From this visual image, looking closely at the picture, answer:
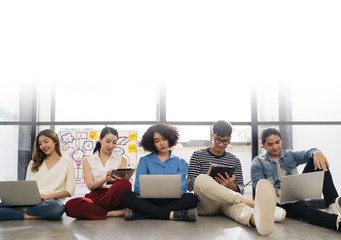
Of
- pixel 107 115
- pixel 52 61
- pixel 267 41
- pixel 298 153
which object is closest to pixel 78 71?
pixel 52 61

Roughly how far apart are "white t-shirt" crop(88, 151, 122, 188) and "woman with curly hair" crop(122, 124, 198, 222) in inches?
11.5

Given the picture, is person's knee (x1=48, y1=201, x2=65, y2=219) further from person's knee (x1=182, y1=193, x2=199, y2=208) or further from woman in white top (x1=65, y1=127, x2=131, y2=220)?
person's knee (x1=182, y1=193, x2=199, y2=208)

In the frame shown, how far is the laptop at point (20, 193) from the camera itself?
2393mm

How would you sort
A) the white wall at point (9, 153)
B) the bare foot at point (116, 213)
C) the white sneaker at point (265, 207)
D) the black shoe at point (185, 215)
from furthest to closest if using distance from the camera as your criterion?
the white wall at point (9, 153)
the bare foot at point (116, 213)
the black shoe at point (185, 215)
the white sneaker at point (265, 207)

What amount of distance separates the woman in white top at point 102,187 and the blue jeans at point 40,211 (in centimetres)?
8

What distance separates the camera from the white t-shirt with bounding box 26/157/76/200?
272 cm

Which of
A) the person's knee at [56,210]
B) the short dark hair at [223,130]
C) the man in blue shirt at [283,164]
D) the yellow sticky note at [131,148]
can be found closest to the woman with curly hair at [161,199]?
the short dark hair at [223,130]

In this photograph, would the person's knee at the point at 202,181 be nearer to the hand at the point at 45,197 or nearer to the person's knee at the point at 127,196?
the person's knee at the point at 127,196

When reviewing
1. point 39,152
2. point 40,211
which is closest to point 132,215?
point 40,211

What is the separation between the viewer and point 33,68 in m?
4.22

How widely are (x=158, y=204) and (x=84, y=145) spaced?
6.02 feet

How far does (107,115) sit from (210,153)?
1.77m

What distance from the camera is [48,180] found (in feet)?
9.01

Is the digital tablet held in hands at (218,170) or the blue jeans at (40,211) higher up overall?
the digital tablet held in hands at (218,170)
